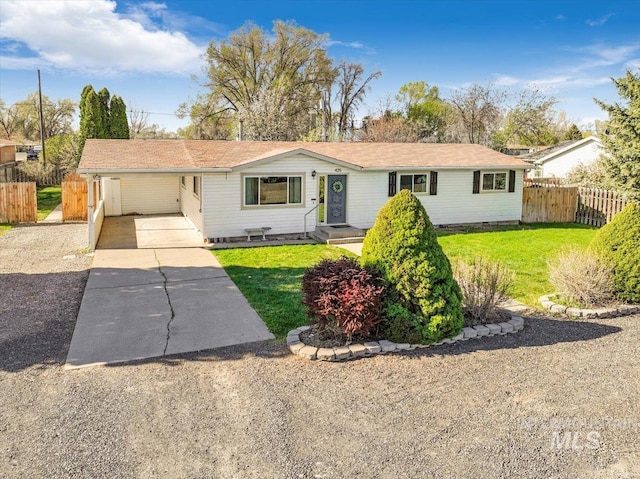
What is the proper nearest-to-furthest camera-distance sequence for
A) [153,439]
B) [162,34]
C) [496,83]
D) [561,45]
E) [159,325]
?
[153,439], [159,325], [162,34], [561,45], [496,83]

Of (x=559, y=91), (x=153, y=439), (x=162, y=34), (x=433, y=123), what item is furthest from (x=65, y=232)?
(x=559, y=91)

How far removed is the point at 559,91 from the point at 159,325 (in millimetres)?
48152

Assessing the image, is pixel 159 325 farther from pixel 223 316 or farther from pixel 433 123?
pixel 433 123

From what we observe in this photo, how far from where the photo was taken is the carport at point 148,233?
48.2 ft

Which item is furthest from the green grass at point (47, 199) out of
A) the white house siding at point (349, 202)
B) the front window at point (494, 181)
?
the front window at point (494, 181)

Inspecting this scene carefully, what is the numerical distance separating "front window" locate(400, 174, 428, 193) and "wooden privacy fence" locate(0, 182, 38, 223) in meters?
13.9

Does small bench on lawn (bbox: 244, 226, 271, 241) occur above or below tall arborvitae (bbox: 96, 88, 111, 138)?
below

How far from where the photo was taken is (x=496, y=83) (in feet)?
148

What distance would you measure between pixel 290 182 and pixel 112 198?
28.8 feet

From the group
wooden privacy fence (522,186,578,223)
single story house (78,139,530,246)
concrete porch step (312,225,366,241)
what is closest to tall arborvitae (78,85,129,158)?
single story house (78,139,530,246)

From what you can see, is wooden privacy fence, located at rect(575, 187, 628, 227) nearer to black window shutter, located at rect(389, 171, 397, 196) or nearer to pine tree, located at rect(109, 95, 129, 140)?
black window shutter, located at rect(389, 171, 397, 196)

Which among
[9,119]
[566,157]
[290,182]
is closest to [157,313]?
[290,182]

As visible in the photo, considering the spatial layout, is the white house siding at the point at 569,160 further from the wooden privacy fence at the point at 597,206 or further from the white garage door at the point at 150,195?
the white garage door at the point at 150,195

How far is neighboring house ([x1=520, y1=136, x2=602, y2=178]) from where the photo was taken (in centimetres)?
2961
